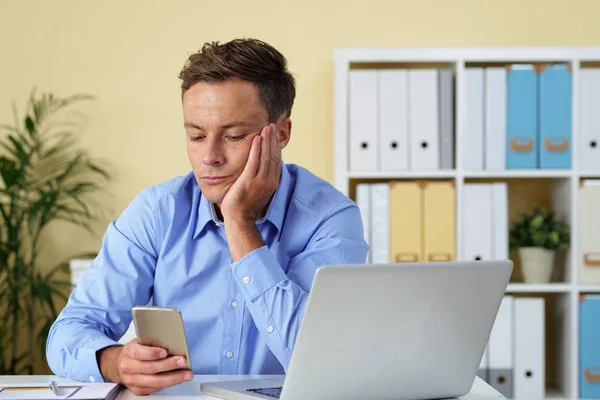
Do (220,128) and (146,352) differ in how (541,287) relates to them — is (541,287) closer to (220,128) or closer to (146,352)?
(220,128)

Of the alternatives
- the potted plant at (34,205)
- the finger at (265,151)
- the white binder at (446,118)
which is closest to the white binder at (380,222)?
the white binder at (446,118)

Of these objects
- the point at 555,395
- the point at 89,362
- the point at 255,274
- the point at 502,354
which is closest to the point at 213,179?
the point at 255,274

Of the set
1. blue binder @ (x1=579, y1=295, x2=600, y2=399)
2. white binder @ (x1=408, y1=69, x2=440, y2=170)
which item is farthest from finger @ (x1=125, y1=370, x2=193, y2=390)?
blue binder @ (x1=579, y1=295, x2=600, y2=399)

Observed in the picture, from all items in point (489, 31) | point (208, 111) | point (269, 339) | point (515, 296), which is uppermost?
point (489, 31)

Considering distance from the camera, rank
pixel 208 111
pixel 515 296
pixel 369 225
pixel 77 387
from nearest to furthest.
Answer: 1. pixel 77 387
2. pixel 208 111
3. pixel 369 225
4. pixel 515 296

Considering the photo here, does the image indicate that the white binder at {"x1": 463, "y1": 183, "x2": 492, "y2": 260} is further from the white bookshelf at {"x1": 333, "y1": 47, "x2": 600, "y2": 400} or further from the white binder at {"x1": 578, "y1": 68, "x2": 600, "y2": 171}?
the white binder at {"x1": 578, "y1": 68, "x2": 600, "y2": 171}

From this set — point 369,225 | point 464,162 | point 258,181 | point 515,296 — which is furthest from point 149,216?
point 515,296

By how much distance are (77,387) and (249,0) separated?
2451mm

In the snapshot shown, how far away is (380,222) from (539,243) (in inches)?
24.8

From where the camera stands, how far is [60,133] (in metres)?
3.44

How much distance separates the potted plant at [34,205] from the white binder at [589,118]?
1.88m

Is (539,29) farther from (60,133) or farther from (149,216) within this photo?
(149,216)

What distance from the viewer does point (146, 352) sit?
1.24 m

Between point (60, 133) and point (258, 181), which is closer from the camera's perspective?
point (258, 181)
